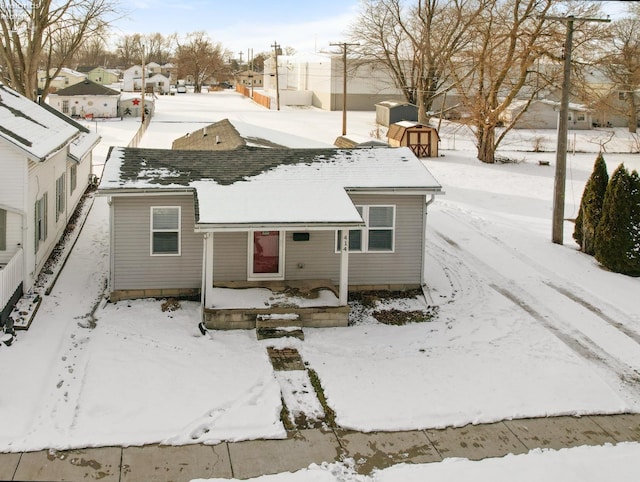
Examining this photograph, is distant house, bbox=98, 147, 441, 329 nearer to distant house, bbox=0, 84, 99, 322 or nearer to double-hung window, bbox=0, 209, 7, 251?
distant house, bbox=0, 84, 99, 322

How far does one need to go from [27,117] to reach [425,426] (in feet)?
45.0

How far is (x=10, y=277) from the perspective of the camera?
1402 centimetres

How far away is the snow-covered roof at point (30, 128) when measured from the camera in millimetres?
14633

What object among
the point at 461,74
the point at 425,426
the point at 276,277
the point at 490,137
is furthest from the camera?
the point at 461,74

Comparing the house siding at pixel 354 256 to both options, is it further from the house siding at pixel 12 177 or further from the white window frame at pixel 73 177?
the white window frame at pixel 73 177

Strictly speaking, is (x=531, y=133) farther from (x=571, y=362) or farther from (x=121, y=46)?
(x=121, y=46)

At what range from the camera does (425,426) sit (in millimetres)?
10547

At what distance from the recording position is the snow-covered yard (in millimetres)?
10406

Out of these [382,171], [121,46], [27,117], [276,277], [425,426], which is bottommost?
[425,426]

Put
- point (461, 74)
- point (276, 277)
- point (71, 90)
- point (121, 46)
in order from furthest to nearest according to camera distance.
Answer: point (121, 46)
point (71, 90)
point (461, 74)
point (276, 277)

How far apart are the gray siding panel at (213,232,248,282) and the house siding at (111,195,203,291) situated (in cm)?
40

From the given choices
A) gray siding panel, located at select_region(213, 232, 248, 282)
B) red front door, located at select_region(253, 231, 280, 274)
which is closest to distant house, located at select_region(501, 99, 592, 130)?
red front door, located at select_region(253, 231, 280, 274)

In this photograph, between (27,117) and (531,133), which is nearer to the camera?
(27,117)

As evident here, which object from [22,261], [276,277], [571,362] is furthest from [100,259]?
[571,362]
